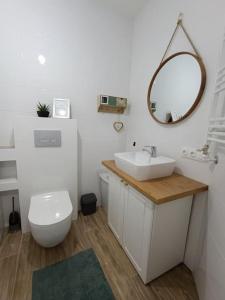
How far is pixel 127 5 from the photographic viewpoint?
1661mm

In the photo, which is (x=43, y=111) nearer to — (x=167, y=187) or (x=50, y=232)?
(x=50, y=232)

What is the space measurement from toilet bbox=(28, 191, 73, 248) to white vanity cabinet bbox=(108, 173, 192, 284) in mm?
524

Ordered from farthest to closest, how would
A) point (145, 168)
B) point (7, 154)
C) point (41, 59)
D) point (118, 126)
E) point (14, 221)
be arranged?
point (118, 126) < point (14, 221) < point (41, 59) < point (7, 154) < point (145, 168)

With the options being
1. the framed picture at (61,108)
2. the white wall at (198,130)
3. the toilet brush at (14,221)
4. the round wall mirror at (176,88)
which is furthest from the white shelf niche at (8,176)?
the round wall mirror at (176,88)

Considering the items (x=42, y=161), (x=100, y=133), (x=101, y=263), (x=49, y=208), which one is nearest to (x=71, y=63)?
(x=100, y=133)

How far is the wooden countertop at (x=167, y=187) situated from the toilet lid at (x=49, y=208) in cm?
62

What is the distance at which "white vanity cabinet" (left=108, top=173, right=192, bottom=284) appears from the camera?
101 centimetres

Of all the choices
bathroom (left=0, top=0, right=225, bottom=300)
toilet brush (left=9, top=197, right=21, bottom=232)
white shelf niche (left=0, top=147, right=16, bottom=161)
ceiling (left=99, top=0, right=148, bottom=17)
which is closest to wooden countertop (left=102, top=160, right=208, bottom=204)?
bathroom (left=0, top=0, right=225, bottom=300)

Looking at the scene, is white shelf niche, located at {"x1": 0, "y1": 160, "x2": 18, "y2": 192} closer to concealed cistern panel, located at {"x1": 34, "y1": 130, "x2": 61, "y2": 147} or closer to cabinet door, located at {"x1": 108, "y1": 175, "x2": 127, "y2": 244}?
concealed cistern panel, located at {"x1": 34, "y1": 130, "x2": 61, "y2": 147}

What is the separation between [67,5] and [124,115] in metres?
1.35

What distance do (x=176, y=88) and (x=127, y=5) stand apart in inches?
48.8

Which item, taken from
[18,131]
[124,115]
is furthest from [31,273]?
[124,115]

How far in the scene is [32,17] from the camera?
1.42m

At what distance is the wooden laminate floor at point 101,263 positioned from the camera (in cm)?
106
